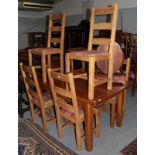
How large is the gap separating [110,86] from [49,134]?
0.97 meters

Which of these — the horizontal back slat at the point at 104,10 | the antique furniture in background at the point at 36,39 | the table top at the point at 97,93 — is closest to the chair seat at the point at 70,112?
the table top at the point at 97,93

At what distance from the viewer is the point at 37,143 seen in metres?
2.28

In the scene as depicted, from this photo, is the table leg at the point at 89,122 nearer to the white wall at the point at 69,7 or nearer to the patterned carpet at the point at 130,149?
the patterned carpet at the point at 130,149

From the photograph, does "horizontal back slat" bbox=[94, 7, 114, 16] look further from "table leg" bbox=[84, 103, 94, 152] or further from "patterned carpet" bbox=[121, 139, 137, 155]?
"patterned carpet" bbox=[121, 139, 137, 155]

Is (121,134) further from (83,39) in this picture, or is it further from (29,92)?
(83,39)

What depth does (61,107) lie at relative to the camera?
2211 mm

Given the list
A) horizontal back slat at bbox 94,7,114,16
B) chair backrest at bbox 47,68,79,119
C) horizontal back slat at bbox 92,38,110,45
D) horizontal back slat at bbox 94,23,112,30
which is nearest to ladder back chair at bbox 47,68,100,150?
chair backrest at bbox 47,68,79,119

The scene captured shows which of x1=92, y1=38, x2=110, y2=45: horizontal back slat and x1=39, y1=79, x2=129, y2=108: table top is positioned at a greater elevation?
x1=92, y1=38, x2=110, y2=45: horizontal back slat

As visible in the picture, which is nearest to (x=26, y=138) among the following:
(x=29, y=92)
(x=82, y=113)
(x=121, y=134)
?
(x=29, y=92)

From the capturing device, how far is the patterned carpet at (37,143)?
211 cm

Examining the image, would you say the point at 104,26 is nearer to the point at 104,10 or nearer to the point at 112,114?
the point at 104,10

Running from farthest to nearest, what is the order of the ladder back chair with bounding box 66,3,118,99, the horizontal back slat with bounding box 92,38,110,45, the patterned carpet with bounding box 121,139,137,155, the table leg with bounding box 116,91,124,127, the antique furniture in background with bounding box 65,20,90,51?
the antique furniture in background with bounding box 65,20,90,51 → the table leg with bounding box 116,91,124,127 → the horizontal back slat with bounding box 92,38,110,45 → the patterned carpet with bounding box 121,139,137,155 → the ladder back chair with bounding box 66,3,118,99

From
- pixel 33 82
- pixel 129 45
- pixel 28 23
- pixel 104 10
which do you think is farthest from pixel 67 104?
pixel 28 23

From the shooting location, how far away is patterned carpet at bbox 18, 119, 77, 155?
2113 millimetres
